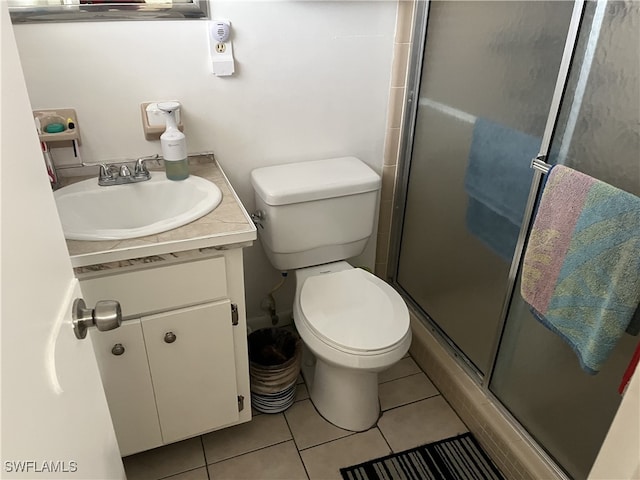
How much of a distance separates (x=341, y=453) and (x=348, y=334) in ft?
1.42

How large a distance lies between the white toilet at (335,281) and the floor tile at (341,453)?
5 centimetres

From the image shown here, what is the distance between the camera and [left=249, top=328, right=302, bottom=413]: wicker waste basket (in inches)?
67.4

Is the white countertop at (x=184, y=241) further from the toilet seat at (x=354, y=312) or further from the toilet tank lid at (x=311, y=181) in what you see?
the toilet seat at (x=354, y=312)

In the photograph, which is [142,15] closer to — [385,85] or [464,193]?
[385,85]

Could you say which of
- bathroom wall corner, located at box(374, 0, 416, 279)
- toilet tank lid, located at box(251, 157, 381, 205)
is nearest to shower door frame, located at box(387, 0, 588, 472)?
bathroom wall corner, located at box(374, 0, 416, 279)

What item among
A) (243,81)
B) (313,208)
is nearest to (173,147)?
(243,81)

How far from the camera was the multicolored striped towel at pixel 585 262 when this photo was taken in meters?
1.06

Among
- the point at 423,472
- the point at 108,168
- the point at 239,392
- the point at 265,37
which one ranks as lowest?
the point at 423,472

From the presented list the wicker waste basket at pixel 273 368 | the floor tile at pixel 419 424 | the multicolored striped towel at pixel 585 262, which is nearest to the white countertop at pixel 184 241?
the wicker waste basket at pixel 273 368

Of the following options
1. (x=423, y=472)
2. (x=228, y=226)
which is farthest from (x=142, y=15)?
(x=423, y=472)

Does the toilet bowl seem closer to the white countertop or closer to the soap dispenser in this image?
the white countertop

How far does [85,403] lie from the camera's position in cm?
78

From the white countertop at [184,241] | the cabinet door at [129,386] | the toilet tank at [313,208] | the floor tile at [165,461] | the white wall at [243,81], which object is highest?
the white wall at [243,81]

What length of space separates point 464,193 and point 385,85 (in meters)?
0.49
